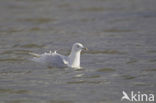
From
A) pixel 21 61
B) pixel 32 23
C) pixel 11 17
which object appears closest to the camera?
pixel 21 61

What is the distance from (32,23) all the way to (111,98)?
10.3m

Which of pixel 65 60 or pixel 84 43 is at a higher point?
pixel 84 43

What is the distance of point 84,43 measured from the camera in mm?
15719

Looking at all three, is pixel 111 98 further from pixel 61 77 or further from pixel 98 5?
pixel 98 5

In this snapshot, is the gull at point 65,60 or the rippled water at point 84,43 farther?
the gull at point 65,60

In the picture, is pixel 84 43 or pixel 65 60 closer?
pixel 65 60

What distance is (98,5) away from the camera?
23.2 metres

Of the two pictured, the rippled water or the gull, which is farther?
the gull

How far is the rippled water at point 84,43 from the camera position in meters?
10.4

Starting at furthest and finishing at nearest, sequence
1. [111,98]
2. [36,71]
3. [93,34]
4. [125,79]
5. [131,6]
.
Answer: [131,6]
[93,34]
[36,71]
[125,79]
[111,98]

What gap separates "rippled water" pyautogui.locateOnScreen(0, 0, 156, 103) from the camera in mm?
10352

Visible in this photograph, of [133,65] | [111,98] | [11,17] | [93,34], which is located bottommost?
[111,98]

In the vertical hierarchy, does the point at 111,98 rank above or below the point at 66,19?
below

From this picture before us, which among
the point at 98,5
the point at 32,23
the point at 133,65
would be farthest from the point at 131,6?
the point at 133,65
